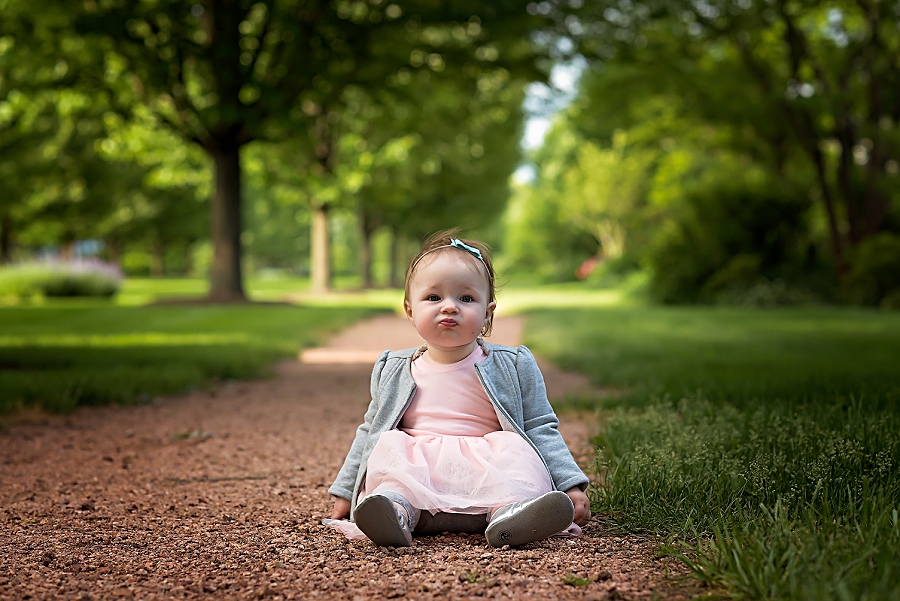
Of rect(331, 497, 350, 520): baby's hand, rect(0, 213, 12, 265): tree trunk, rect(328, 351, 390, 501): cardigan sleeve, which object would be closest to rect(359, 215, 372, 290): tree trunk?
rect(0, 213, 12, 265): tree trunk

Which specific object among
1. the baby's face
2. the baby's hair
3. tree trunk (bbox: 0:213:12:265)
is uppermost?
tree trunk (bbox: 0:213:12:265)

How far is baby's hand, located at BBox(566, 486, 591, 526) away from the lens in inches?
109

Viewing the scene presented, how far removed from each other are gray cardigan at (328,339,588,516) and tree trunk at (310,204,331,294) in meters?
20.3

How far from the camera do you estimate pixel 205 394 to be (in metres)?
6.52

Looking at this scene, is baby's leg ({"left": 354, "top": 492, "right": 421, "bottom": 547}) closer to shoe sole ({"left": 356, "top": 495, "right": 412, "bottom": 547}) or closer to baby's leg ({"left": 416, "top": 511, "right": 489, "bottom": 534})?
shoe sole ({"left": 356, "top": 495, "right": 412, "bottom": 547})

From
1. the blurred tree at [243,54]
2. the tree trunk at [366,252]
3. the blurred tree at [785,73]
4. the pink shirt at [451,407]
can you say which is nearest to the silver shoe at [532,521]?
the pink shirt at [451,407]

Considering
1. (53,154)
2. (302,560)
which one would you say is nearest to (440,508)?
(302,560)

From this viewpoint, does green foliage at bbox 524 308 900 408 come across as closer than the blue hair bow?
No

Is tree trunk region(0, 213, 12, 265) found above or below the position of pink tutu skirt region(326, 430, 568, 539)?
above

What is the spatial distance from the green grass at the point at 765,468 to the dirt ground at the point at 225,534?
0.64 feet

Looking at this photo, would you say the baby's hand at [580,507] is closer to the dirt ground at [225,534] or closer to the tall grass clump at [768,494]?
the dirt ground at [225,534]

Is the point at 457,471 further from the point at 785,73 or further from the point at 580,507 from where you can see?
the point at 785,73

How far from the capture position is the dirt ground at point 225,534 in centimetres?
229

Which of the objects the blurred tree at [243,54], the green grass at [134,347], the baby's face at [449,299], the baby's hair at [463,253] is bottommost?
the green grass at [134,347]
